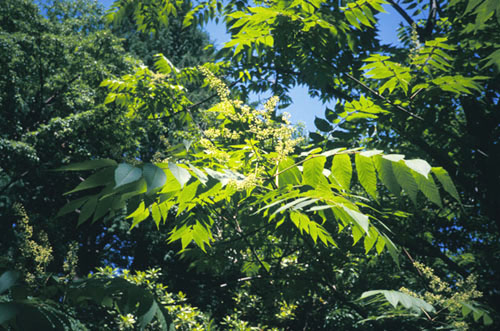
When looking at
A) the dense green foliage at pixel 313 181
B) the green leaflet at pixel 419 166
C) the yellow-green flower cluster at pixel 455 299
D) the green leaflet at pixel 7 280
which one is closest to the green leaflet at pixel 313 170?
the dense green foliage at pixel 313 181

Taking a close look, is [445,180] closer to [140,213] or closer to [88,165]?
[88,165]

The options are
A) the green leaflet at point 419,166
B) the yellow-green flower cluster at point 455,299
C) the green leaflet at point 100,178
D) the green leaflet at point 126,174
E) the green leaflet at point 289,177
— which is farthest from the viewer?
the yellow-green flower cluster at point 455,299

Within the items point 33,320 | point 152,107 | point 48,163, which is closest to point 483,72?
point 152,107

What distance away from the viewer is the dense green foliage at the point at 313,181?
1.62 m

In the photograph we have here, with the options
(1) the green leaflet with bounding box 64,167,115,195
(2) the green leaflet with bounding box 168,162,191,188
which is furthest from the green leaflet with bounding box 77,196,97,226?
(2) the green leaflet with bounding box 168,162,191,188

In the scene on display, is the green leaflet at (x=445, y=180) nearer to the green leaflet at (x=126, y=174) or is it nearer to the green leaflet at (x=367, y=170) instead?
the green leaflet at (x=367, y=170)

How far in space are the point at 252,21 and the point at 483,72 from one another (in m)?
3.33

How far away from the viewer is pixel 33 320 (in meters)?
1.17

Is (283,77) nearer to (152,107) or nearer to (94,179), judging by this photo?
(152,107)

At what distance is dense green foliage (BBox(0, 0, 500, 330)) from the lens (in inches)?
63.6

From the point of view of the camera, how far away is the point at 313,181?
168cm

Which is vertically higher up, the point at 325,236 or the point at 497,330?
the point at 325,236

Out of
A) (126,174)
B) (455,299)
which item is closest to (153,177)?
(126,174)

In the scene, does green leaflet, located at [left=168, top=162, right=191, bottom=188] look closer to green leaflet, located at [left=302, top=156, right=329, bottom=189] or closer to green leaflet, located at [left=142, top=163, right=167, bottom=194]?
Result: green leaflet, located at [left=142, top=163, right=167, bottom=194]
